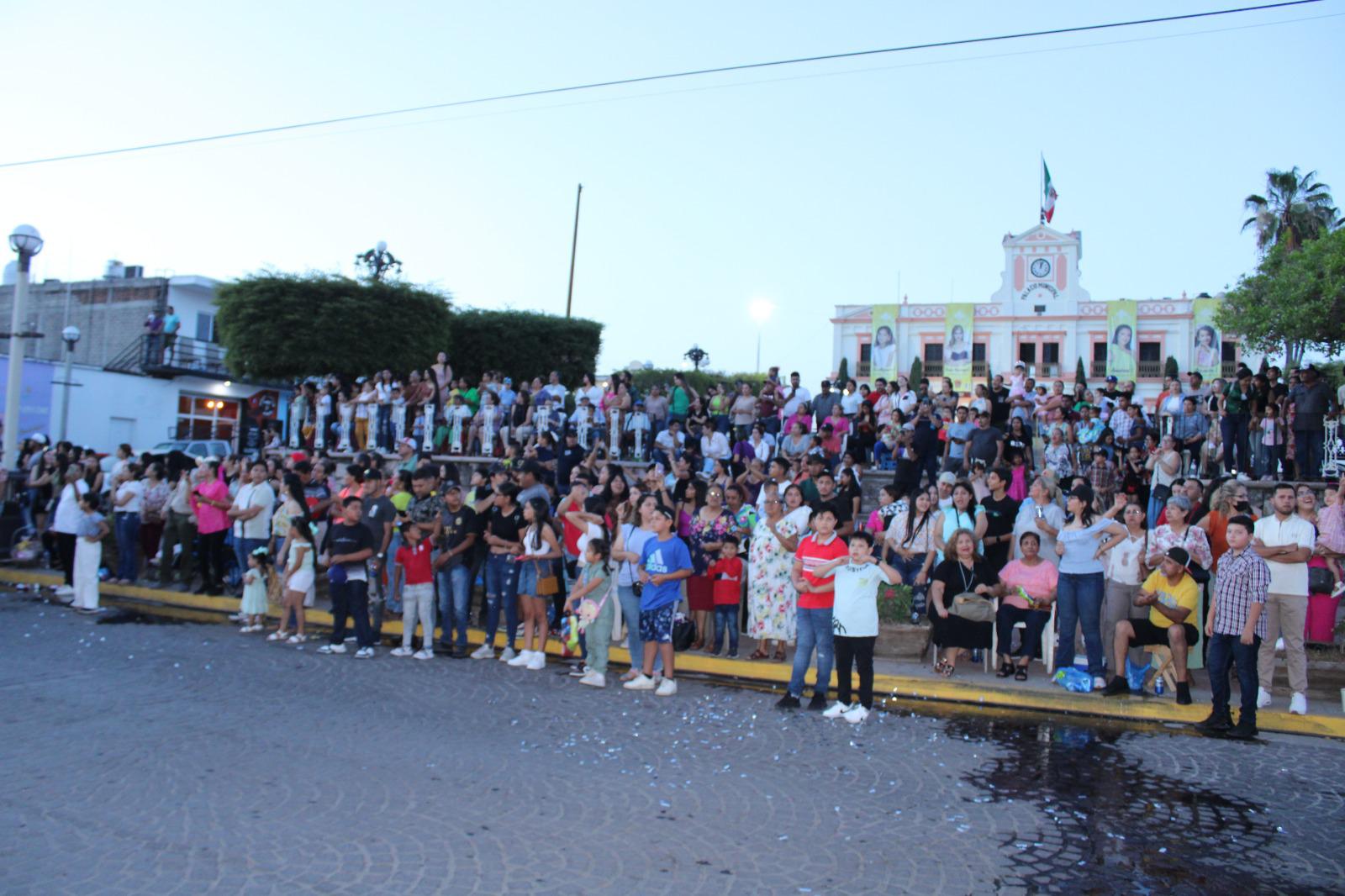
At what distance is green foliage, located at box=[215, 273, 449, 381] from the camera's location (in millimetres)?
30422

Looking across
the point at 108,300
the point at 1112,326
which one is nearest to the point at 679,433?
the point at 108,300

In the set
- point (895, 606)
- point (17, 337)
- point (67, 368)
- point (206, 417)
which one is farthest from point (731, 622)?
point (206, 417)

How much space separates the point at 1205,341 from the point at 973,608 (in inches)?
2204

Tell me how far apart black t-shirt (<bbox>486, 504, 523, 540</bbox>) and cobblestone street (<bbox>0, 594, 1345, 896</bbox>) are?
192 centimetres

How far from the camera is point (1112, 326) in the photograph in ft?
195

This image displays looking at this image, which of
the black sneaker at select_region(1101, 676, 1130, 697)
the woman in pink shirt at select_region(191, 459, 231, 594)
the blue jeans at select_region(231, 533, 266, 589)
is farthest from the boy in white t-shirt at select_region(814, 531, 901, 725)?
the woman in pink shirt at select_region(191, 459, 231, 594)

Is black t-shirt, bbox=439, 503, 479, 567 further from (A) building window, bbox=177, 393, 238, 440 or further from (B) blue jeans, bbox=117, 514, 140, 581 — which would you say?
(A) building window, bbox=177, 393, 238, 440

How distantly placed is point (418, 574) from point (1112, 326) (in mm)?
57396

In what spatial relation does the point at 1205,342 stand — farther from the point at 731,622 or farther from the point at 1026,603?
the point at 731,622

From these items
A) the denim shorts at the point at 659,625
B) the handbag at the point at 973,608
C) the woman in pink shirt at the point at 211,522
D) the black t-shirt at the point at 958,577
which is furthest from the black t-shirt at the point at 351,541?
the handbag at the point at 973,608

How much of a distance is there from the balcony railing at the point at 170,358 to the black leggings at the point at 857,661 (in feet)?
109

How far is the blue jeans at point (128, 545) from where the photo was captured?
47.8 ft

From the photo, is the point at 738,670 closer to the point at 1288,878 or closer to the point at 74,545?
the point at 1288,878

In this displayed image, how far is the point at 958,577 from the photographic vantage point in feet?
32.6
